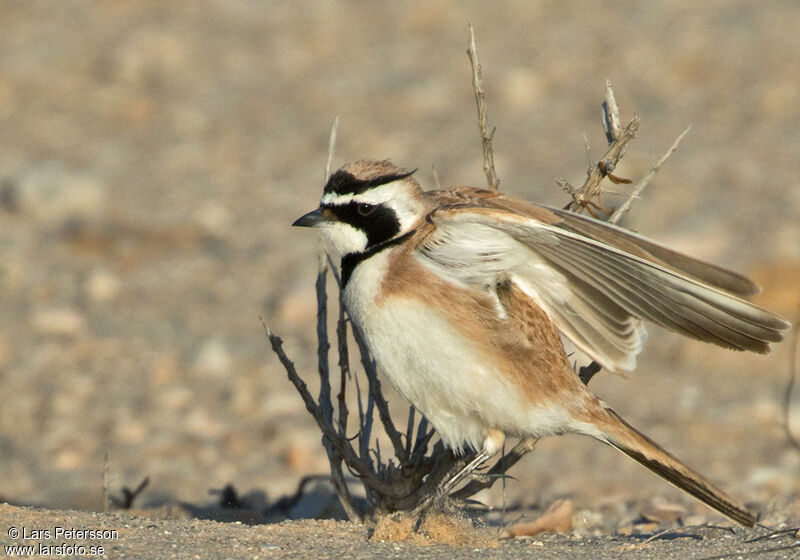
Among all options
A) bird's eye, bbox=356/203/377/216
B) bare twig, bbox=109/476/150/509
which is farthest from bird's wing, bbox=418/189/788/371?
bare twig, bbox=109/476/150/509

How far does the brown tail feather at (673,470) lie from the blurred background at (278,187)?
121 cm

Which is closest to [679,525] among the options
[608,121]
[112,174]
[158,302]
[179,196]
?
[608,121]

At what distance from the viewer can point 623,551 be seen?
420 cm

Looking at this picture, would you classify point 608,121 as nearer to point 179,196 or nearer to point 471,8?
point 179,196

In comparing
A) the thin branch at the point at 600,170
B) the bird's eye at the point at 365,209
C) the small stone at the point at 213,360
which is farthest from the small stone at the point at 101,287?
the thin branch at the point at 600,170

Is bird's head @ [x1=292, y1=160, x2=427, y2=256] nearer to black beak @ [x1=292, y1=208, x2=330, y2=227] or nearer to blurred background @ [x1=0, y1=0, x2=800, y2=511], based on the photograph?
black beak @ [x1=292, y1=208, x2=330, y2=227]

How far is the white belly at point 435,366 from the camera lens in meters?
4.29

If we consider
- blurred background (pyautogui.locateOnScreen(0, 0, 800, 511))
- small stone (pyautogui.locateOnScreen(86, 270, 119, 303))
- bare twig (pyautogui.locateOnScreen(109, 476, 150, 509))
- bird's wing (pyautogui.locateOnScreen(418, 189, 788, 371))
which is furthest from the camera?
small stone (pyautogui.locateOnScreen(86, 270, 119, 303))

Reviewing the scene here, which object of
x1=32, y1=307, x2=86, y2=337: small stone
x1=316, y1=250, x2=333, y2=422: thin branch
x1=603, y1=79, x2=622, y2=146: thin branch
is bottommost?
x1=316, y1=250, x2=333, y2=422: thin branch

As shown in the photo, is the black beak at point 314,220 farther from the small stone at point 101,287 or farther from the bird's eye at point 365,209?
the small stone at point 101,287

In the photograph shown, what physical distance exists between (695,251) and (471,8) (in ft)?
15.4

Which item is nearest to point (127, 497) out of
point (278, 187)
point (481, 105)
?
point (481, 105)

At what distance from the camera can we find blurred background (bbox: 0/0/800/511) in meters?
7.20

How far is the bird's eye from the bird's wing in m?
0.25
